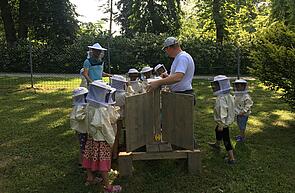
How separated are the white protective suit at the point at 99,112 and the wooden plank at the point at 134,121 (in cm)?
36

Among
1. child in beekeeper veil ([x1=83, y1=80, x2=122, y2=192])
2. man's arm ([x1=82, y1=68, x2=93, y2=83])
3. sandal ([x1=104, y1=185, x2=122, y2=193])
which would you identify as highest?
man's arm ([x1=82, y1=68, x2=93, y2=83])

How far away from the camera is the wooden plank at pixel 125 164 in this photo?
18.3 ft

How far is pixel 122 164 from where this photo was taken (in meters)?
5.58

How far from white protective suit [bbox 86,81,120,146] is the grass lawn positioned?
0.83 m

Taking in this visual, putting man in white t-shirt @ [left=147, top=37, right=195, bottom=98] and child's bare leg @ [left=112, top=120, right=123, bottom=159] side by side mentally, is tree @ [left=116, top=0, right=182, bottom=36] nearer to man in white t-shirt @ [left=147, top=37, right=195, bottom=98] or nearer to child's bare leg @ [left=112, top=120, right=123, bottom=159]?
child's bare leg @ [left=112, top=120, right=123, bottom=159]

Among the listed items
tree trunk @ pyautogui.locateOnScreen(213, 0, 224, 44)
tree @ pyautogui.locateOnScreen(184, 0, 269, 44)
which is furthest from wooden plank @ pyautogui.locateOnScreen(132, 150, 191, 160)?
tree trunk @ pyautogui.locateOnScreen(213, 0, 224, 44)

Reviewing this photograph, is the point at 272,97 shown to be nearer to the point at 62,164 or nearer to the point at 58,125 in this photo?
the point at 58,125

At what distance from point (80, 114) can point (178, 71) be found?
1.58 meters

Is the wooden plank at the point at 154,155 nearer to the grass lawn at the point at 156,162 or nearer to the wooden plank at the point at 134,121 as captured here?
the wooden plank at the point at 134,121

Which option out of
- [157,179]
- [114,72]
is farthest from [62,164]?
[114,72]

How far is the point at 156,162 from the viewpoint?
6.21m

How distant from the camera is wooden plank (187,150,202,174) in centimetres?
567

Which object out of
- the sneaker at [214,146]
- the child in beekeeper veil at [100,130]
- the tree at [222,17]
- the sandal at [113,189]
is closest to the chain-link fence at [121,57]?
the tree at [222,17]

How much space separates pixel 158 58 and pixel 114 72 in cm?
277
